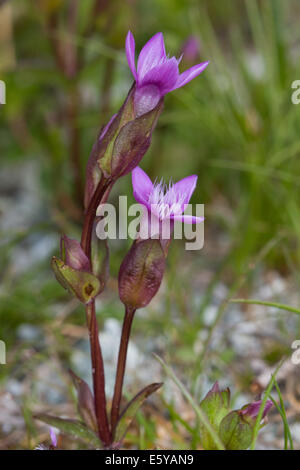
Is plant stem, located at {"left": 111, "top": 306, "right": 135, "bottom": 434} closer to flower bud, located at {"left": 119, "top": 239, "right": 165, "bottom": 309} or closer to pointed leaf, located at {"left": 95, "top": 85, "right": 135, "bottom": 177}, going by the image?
flower bud, located at {"left": 119, "top": 239, "right": 165, "bottom": 309}

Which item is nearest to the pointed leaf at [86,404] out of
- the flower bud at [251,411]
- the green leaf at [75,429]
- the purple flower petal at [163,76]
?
the green leaf at [75,429]

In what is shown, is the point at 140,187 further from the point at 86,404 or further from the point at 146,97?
the point at 86,404

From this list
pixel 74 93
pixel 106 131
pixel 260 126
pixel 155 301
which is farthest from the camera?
pixel 260 126

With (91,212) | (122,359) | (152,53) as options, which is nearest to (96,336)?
(122,359)

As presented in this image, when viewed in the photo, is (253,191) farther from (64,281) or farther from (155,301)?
(64,281)

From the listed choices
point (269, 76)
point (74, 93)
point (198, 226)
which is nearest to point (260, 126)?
point (269, 76)

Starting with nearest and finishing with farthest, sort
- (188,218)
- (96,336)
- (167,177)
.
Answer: (188,218) < (96,336) < (167,177)
